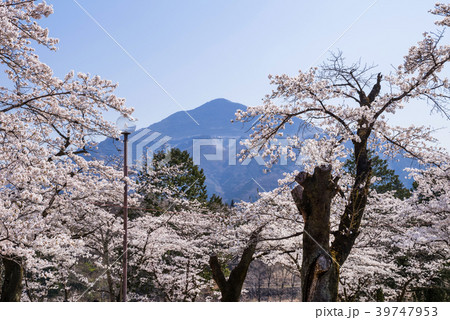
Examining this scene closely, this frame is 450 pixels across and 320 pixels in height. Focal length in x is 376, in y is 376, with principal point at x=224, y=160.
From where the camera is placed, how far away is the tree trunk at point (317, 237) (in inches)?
209

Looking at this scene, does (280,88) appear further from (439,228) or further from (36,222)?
(439,228)

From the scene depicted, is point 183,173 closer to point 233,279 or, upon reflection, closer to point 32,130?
point 233,279

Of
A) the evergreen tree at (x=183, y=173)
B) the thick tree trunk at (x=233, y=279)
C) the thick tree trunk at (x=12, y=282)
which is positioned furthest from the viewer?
the evergreen tree at (x=183, y=173)

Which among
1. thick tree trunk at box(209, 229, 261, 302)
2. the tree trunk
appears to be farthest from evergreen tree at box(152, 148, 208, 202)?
the tree trunk

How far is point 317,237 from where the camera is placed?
5.38 metres

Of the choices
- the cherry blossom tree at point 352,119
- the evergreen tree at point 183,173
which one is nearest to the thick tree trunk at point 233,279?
the cherry blossom tree at point 352,119

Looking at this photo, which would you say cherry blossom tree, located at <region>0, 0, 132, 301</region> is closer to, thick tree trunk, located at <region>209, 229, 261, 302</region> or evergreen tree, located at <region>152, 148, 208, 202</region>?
thick tree trunk, located at <region>209, 229, 261, 302</region>

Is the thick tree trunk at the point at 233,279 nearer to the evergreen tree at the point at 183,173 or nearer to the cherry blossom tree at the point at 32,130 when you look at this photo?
the cherry blossom tree at the point at 32,130

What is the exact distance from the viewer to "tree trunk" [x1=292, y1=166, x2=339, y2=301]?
17.4 feet

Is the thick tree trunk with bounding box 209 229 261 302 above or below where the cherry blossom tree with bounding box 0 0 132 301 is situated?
below

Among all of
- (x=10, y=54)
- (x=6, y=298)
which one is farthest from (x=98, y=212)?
(x=10, y=54)

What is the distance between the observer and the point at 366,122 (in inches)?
282
